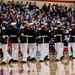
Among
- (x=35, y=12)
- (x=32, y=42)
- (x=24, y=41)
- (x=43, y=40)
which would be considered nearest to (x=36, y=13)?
(x=35, y=12)

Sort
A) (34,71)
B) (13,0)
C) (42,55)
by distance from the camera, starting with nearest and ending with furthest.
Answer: (34,71) → (42,55) → (13,0)

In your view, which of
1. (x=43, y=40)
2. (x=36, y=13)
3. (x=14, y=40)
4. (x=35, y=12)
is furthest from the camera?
(x=35, y=12)

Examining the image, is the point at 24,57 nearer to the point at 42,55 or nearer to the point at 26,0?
the point at 42,55

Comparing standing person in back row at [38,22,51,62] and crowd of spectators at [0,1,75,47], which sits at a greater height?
crowd of spectators at [0,1,75,47]

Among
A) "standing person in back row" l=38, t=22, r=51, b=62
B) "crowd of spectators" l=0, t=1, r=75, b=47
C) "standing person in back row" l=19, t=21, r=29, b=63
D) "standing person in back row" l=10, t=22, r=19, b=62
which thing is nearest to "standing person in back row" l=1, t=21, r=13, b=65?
"standing person in back row" l=10, t=22, r=19, b=62

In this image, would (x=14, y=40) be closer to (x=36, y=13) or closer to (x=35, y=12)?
(x=36, y=13)

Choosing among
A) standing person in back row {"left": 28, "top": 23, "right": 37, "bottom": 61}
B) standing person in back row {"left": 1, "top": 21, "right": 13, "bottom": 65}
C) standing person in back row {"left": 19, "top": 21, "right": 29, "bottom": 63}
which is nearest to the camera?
standing person in back row {"left": 1, "top": 21, "right": 13, "bottom": 65}

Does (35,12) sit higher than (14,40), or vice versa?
(35,12)

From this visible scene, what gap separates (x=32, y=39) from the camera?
15477 millimetres

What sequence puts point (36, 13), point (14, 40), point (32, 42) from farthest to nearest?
point (36, 13) < point (32, 42) < point (14, 40)

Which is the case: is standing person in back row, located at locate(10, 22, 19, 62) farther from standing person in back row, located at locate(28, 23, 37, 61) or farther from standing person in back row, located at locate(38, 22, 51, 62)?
standing person in back row, located at locate(38, 22, 51, 62)

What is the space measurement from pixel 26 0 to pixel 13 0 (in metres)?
1.62

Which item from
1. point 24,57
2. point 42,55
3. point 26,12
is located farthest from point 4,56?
→ point 26,12

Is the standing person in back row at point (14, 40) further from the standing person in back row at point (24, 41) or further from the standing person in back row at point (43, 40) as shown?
the standing person in back row at point (43, 40)
